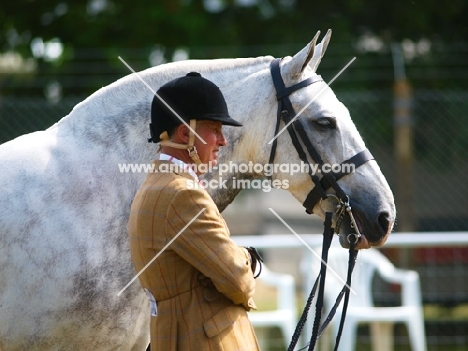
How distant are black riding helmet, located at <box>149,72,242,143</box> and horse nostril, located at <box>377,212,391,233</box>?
953mm

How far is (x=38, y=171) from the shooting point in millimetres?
3576

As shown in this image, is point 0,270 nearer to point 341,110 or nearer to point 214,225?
point 214,225

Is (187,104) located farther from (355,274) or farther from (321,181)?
(355,274)

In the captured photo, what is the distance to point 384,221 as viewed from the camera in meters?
3.68

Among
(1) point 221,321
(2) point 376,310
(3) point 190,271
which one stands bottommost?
(2) point 376,310

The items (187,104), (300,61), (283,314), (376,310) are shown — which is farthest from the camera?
(376,310)

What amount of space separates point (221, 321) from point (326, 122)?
120 centimetres

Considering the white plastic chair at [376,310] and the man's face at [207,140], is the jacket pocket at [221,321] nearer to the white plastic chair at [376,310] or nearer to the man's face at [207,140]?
the man's face at [207,140]

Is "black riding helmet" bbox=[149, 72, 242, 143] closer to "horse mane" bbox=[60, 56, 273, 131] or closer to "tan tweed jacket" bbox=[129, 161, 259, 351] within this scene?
"tan tweed jacket" bbox=[129, 161, 259, 351]

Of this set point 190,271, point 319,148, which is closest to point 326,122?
point 319,148

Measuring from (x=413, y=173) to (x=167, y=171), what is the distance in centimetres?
550

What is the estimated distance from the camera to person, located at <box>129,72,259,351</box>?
9.55 ft

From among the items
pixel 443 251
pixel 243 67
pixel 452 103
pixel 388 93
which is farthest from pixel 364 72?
pixel 243 67

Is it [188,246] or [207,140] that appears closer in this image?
[188,246]
